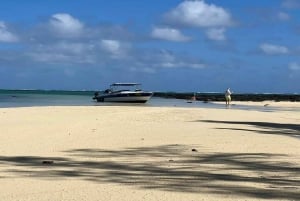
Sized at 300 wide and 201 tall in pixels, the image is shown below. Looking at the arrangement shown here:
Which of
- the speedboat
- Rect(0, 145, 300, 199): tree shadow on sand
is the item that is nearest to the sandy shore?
Rect(0, 145, 300, 199): tree shadow on sand

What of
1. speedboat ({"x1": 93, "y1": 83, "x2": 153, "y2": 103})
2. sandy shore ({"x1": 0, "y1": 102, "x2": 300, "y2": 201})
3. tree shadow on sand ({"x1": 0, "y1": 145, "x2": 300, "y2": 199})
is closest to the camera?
sandy shore ({"x1": 0, "y1": 102, "x2": 300, "y2": 201})

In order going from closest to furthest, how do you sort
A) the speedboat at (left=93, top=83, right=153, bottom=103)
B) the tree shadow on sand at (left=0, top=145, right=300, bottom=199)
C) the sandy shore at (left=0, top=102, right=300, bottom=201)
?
the sandy shore at (left=0, top=102, right=300, bottom=201) < the tree shadow on sand at (left=0, top=145, right=300, bottom=199) < the speedboat at (left=93, top=83, right=153, bottom=103)

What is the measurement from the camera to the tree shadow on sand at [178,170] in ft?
25.5

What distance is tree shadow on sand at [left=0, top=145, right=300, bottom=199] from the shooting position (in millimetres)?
7785

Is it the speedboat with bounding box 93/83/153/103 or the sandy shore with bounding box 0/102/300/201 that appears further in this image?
the speedboat with bounding box 93/83/153/103

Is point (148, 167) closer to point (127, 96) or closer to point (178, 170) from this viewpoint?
point (178, 170)

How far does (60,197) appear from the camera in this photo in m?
7.13

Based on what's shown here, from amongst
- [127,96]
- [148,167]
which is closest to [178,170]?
[148,167]

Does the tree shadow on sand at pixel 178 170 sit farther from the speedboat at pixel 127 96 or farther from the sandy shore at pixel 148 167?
the speedboat at pixel 127 96

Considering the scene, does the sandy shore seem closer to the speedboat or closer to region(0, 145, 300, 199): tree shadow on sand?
region(0, 145, 300, 199): tree shadow on sand

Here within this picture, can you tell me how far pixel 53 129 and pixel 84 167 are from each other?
8981 millimetres

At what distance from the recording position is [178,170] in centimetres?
931

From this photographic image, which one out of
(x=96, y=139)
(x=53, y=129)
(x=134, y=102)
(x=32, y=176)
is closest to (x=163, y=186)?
(x=32, y=176)

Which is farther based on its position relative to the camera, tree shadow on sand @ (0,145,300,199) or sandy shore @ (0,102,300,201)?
tree shadow on sand @ (0,145,300,199)
